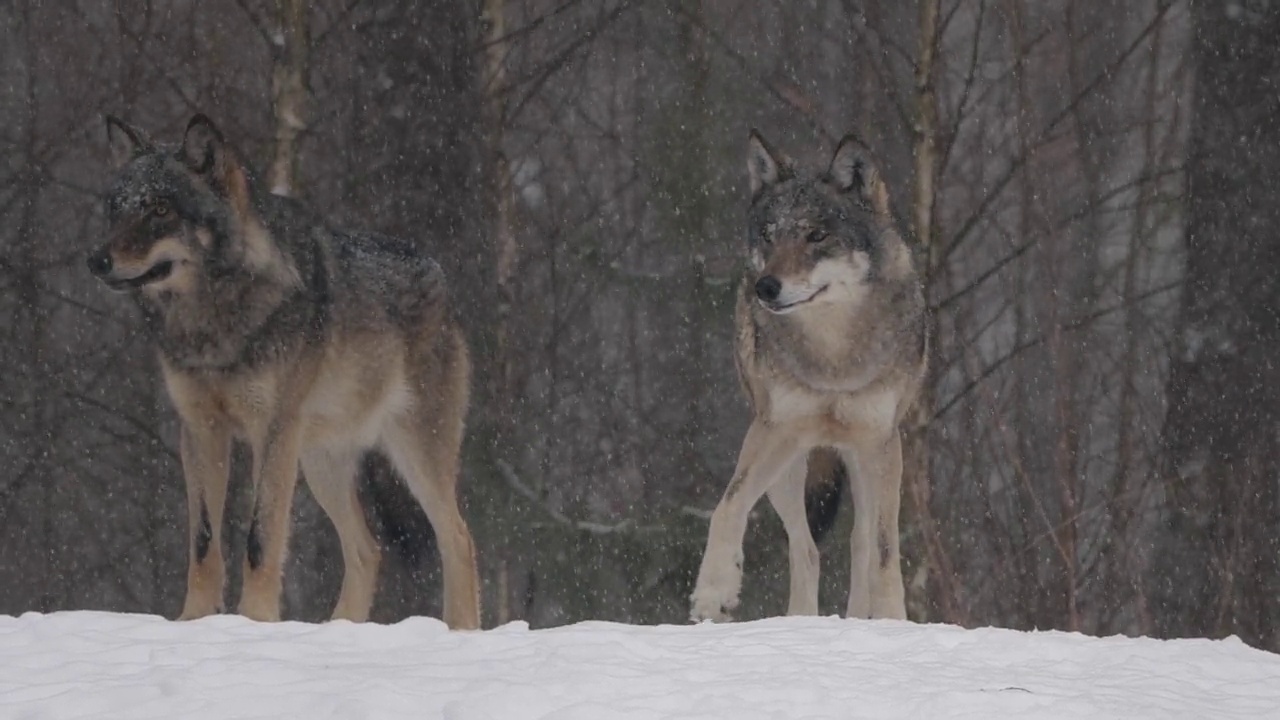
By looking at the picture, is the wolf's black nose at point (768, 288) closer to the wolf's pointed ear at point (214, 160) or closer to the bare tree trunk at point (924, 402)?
the wolf's pointed ear at point (214, 160)

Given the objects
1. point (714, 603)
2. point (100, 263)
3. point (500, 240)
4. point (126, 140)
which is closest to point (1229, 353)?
point (714, 603)

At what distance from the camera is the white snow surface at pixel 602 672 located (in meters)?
4.01

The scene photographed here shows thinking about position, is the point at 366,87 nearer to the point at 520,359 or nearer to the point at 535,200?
the point at 520,359

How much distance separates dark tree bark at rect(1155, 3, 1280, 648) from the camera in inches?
356

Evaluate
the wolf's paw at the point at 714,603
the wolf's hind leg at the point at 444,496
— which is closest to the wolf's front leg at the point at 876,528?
the wolf's paw at the point at 714,603

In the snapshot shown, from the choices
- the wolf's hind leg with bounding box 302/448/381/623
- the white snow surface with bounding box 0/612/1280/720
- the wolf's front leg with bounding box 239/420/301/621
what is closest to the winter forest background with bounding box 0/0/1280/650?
the wolf's hind leg with bounding box 302/448/381/623

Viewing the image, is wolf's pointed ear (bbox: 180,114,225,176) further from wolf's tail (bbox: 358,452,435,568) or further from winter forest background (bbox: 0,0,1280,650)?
winter forest background (bbox: 0,0,1280,650)

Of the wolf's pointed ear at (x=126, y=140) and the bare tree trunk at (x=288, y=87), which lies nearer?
the wolf's pointed ear at (x=126, y=140)

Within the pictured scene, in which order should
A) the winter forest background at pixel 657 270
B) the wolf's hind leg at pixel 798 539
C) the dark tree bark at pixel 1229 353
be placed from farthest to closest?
1. the winter forest background at pixel 657 270
2. the dark tree bark at pixel 1229 353
3. the wolf's hind leg at pixel 798 539

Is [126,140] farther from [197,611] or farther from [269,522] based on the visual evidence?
[197,611]

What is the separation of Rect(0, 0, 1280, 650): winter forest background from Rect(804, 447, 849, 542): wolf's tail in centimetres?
137

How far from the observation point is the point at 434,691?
412 centimetres

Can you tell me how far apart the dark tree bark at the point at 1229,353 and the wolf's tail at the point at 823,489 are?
8.28ft

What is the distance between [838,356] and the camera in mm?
7215
